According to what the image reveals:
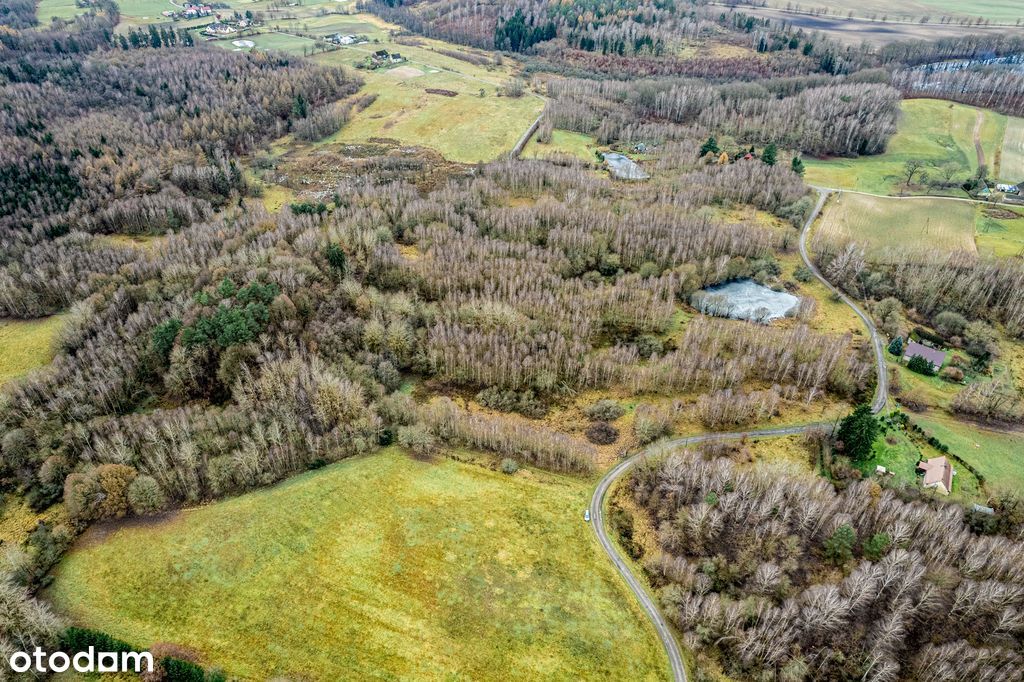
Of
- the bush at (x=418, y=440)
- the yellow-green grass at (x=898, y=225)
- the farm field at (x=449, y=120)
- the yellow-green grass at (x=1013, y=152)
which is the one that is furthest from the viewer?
the farm field at (x=449, y=120)

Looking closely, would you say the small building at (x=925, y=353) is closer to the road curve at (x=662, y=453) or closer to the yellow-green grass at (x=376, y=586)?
the road curve at (x=662, y=453)

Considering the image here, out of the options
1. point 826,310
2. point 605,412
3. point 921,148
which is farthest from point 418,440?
point 921,148

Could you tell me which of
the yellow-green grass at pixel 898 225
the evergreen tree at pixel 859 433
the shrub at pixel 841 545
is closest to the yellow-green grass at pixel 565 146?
the yellow-green grass at pixel 898 225

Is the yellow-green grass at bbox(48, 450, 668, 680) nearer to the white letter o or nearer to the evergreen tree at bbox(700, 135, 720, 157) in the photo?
the white letter o

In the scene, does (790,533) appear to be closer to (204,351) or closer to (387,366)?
(387,366)

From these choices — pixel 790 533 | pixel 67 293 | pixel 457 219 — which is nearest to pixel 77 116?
pixel 67 293

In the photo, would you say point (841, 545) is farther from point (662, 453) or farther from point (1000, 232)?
point (1000, 232)
